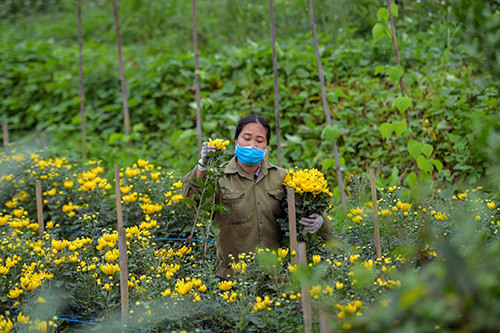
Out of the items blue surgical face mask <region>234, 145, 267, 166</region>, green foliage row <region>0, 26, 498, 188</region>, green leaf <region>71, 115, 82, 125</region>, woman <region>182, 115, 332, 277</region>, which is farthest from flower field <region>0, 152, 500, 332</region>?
green leaf <region>71, 115, 82, 125</region>

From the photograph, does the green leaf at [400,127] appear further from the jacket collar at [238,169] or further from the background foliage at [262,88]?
the jacket collar at [238,169]

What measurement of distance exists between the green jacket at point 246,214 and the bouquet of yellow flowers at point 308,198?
13 centimetres

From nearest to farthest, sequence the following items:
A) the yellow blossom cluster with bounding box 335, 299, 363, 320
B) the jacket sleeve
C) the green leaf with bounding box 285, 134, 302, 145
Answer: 1. the yellow blossom cluster with bounding box 335, 299, 363, 320
2. the jacket sleeve
3. the green leaf with bounding box 285, 134, 302, 145

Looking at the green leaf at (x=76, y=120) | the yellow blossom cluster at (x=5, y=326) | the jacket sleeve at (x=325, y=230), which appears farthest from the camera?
the green leaf at (x=76, y=120)

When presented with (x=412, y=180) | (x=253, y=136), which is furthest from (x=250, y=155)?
(x=412, y=180)

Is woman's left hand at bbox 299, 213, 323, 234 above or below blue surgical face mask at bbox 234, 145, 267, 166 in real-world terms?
below

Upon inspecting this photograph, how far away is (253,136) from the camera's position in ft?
8.73

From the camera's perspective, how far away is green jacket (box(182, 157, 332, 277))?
2662 mm

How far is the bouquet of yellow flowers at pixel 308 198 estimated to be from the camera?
8.10 feet

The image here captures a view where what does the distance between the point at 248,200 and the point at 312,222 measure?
15.8 inches

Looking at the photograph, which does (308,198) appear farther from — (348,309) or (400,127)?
(400,127)

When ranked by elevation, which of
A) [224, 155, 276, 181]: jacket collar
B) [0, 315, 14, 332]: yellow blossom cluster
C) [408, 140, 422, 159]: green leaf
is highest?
[408, 140, 422, 159]: green leaf

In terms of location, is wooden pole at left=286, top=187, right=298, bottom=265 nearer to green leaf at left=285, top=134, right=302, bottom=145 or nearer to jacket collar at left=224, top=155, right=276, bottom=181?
jacket collar at left=224, top=155, right=276, bottom=181

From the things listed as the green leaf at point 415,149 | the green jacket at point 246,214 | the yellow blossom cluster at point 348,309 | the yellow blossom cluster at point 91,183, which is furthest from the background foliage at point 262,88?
the yellow blossom cluster at point 348,309
